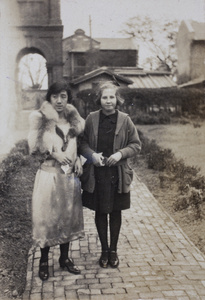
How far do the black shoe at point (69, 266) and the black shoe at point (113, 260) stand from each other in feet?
1.29

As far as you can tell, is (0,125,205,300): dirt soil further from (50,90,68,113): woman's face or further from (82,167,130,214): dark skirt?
(50,90,68,113): woman's face

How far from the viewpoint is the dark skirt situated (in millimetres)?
3387

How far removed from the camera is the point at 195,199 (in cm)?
556

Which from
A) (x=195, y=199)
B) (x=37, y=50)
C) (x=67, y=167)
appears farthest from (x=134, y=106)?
(x=67, y=167)

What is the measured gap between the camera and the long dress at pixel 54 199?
10.3 feet

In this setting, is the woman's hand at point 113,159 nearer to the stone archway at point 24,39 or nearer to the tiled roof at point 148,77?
the stone archway at point 24,39

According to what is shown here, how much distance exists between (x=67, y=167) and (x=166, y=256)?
1.65 metres

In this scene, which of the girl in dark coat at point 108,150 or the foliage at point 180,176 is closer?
the girl in dark coat at point 108,150

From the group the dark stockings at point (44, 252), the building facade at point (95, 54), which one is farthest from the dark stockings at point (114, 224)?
the building facade at point (95, 54)

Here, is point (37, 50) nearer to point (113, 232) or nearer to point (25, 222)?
point (25, 222)

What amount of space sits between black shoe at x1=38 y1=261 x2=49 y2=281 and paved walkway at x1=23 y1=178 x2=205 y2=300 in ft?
0.16

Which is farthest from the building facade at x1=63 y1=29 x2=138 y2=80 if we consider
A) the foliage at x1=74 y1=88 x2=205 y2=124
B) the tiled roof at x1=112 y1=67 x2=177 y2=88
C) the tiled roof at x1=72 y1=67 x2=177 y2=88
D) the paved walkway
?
the paved walkway

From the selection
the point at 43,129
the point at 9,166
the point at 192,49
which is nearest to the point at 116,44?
the point at 192,49

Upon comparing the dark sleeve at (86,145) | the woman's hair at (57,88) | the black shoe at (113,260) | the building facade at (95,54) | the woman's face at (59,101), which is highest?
the building facade at (95,54)
